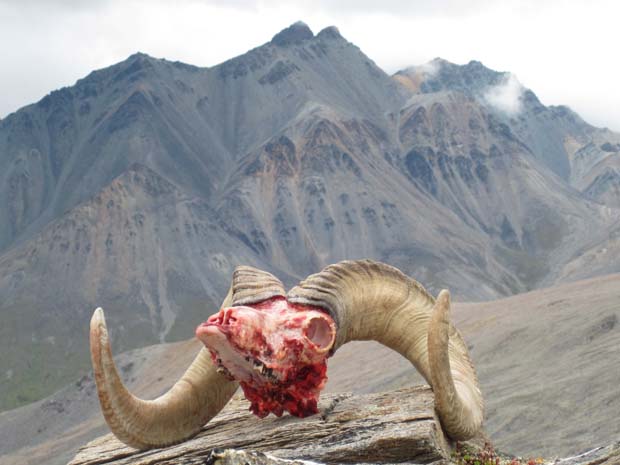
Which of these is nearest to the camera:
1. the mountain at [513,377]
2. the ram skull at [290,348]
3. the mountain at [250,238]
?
the ram skull at [290,348]

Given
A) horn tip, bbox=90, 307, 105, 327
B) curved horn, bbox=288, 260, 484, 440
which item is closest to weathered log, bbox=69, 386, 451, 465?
curved horn, bbox=288, 260, 484, 440

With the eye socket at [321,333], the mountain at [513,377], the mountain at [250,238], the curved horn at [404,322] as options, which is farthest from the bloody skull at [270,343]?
the mountain at [250,238]

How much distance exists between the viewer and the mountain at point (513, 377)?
1211 inches

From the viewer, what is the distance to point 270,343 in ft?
26.3

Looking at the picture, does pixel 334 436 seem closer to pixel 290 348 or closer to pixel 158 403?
pixel 290 348

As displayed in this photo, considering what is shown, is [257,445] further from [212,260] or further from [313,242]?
[313,242]

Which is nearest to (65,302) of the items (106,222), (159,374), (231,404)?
(106,222)

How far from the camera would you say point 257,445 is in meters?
8.65

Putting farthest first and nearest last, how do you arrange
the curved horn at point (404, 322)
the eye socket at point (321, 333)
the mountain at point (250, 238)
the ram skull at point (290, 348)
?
the mountain at point (250, 238)
the curved horn at point (404, 322)
the eye socket at point (321, 333)
the ram skull at point (290, 348)

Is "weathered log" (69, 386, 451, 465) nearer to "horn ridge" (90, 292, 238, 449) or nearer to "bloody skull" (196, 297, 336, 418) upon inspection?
"horn ridge" (90, 292, 238, 449)

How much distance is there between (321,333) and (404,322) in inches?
66.6

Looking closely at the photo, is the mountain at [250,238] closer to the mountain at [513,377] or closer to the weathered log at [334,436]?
the mountain at [513,377]

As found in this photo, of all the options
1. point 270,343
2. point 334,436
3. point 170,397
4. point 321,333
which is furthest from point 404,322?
point 170,397

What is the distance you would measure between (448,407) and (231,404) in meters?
3.38
